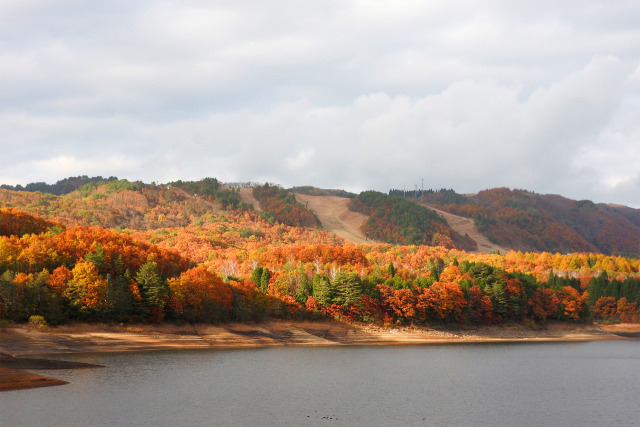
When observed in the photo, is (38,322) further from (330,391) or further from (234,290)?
(330,391)

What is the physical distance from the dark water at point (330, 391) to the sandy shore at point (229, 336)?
5.08m

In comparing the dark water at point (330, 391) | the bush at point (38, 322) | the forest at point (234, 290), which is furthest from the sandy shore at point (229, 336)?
the dark water at point (330, 391)

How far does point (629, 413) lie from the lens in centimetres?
6056

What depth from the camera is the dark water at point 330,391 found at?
55.6 m

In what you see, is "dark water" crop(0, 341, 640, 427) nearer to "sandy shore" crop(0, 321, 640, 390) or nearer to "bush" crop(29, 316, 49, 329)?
"sandy shore" crop(0, 321, 640, 390)

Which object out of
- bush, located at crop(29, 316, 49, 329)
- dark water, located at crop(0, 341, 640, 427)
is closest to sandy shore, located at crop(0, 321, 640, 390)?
bush, located at crop(29, 316, 49, 329)

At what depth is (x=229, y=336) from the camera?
11231 centimetres

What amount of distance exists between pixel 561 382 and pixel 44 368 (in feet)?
184

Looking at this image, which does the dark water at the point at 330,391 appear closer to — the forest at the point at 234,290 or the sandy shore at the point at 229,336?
the sandy shore at the point at 229,336

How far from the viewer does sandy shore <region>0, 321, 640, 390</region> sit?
285 ft

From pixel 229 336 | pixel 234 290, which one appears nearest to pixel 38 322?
pixel 229 336

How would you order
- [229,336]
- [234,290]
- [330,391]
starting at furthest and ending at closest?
[234,290] < [229,336] < [330,391]

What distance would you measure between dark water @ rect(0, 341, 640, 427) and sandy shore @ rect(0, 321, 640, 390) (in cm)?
508

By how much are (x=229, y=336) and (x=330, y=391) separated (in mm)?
45822
